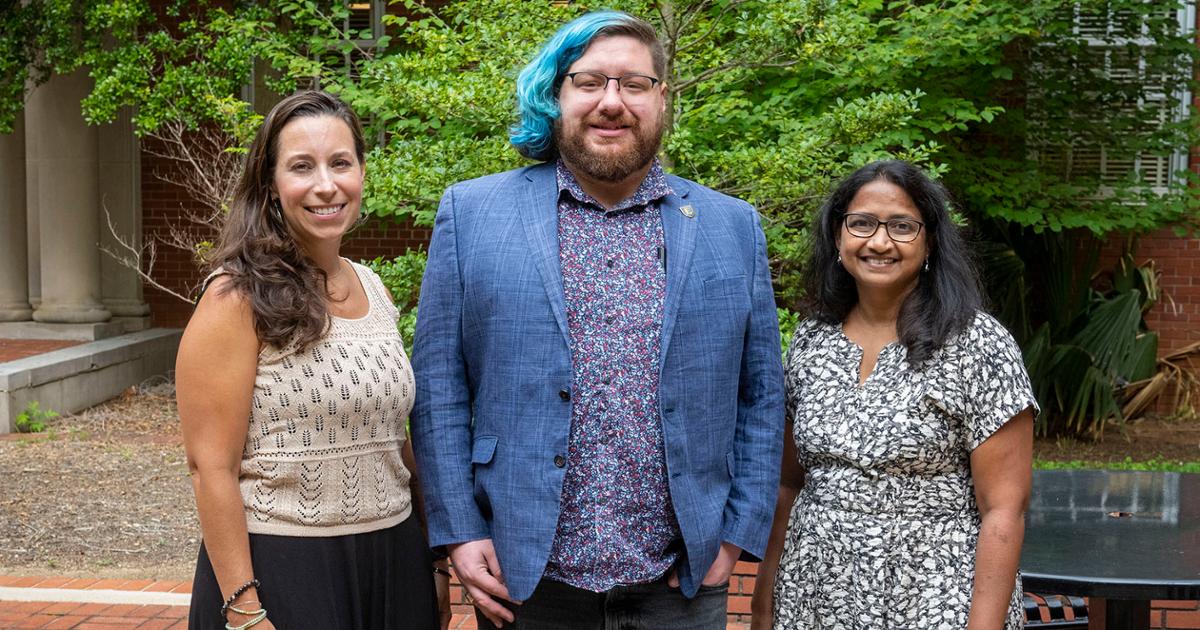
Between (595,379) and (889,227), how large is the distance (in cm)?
78

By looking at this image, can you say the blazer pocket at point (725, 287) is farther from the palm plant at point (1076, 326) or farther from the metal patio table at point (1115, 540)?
the palm plant at point (1076, 326)

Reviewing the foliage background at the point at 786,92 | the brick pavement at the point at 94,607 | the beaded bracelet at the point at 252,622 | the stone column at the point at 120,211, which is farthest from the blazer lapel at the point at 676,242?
the stone column at the point at 120,211

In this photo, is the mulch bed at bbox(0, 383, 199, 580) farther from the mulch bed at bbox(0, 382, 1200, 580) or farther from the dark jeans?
the dark jeans

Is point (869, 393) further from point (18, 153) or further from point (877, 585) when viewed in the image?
point (18, 153)

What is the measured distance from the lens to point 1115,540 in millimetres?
3309

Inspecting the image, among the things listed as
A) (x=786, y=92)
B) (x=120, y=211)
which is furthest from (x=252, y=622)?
(x=120, y=211)

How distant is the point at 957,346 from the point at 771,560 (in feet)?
2.28

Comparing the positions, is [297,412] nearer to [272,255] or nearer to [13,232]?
[272,255]

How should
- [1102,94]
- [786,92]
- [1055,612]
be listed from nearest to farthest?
[1055,612] → [786,92] → [1102,94]

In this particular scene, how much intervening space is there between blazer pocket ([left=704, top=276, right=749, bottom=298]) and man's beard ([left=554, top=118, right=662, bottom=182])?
0.98ft

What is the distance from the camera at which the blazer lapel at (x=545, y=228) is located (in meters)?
2.55

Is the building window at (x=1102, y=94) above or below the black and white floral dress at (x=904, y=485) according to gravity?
above

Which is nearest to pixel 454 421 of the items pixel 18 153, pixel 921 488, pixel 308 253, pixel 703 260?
pixel 308 253

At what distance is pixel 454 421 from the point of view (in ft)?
8.55
